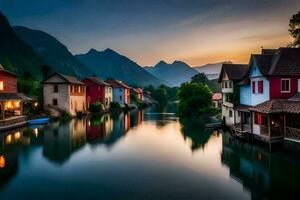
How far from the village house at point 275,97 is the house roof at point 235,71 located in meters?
6.52

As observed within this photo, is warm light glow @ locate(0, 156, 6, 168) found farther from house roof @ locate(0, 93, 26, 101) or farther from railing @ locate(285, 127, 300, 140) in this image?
railing @ locate(285, 127, 300, 140)

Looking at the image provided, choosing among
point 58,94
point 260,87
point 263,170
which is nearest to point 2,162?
point 263,170

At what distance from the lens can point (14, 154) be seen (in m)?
25.7

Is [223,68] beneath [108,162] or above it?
above

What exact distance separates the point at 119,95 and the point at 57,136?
60590mm

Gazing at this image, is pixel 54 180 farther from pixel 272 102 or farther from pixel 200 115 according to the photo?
pixel 200 115

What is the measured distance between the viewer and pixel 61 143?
→ 31.3 metres

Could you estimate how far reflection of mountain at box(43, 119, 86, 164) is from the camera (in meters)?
25.8

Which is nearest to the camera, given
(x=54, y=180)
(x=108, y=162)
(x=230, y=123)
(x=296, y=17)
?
(x=54, y=180)

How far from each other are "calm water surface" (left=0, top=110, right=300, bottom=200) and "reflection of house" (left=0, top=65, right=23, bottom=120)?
1185 cm

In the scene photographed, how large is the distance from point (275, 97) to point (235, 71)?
13422 millimetres

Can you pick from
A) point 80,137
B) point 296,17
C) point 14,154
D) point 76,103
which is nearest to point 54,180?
point 14,154

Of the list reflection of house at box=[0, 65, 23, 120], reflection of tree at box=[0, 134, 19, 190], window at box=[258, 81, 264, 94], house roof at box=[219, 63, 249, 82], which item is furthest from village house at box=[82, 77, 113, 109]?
window at box=[258, 81, 264, 94]

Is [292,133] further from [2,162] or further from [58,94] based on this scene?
[58,94]
